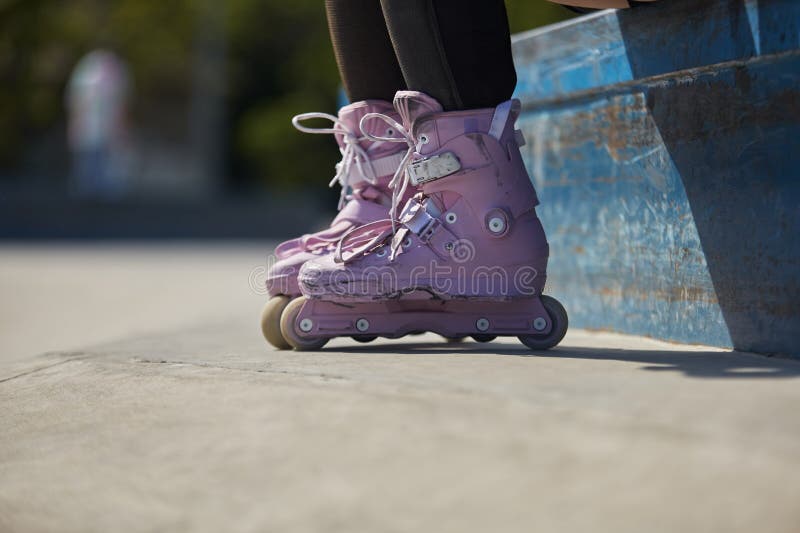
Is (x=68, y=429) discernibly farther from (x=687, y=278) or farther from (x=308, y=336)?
(x=687, y=278)

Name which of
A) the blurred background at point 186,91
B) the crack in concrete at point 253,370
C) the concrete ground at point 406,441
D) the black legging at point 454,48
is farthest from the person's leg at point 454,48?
the blurred background at point 186,91

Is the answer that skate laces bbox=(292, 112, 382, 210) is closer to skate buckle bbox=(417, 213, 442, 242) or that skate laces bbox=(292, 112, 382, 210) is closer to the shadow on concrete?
skate buckle bbox=(417, 213, 442, 242)

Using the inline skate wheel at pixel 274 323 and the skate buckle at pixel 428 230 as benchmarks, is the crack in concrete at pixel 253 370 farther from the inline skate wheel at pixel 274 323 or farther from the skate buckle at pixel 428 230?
the skate buckle at pixel 428 230

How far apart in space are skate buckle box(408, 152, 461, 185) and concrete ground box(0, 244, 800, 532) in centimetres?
39

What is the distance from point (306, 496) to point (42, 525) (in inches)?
18.3

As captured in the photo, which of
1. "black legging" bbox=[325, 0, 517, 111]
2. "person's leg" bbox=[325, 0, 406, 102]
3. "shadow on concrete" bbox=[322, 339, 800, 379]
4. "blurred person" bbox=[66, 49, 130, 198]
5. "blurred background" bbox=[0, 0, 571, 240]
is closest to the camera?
"shadow on concrete" bbox=[322, 339, 800, 379]

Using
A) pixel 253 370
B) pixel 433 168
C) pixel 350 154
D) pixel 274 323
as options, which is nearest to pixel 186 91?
pixel 350 154

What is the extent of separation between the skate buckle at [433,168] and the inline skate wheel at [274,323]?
0.49 metres

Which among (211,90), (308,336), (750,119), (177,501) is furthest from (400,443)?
(211,90)

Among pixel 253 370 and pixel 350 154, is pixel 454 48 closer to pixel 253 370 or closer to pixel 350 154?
pixel 350 154

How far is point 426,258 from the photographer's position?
2.09 metres

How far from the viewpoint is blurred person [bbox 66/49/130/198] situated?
507 inches

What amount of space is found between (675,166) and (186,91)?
20.9 m

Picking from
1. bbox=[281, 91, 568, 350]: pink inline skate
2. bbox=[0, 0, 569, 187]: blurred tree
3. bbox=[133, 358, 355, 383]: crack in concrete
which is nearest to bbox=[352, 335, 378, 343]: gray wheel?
bbox=[281, 91, 568, 350]: pink inline skate
